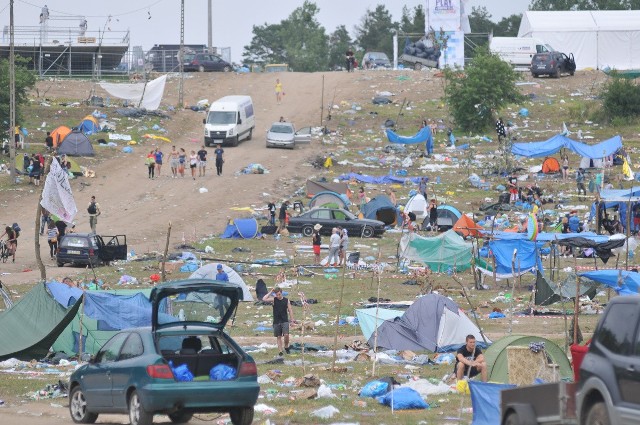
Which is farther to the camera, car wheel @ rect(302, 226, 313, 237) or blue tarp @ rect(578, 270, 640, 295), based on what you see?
car wheel @ rect(302, 226, 313, 237)

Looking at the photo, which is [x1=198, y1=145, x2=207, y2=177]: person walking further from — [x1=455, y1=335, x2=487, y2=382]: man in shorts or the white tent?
[x1=455, y1=335, x2=487, y2=382]: man in shorts

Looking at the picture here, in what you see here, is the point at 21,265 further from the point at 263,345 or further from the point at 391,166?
the point at 391,166

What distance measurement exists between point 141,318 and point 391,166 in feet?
110

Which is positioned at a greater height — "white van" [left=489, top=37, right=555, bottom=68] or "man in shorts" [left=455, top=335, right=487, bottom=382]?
"white van" [left=489, top=37, right=555, bottom=68]

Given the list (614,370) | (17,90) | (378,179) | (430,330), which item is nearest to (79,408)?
(614,370)

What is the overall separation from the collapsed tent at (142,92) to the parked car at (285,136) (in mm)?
8155

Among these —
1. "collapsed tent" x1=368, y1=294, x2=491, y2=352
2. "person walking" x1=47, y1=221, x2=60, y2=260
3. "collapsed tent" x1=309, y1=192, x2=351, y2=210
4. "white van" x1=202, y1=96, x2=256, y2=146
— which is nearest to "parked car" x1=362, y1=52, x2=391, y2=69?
"white van" x1=202, y1=96, x2=256, y2=146

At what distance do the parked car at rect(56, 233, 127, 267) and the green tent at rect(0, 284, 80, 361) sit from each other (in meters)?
12.6

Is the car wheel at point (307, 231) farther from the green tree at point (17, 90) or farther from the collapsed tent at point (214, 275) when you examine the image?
the green tree at point (17, 90)

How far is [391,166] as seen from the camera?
186 ft

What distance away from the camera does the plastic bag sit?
14352mm

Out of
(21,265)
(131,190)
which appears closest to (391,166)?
(131,190)

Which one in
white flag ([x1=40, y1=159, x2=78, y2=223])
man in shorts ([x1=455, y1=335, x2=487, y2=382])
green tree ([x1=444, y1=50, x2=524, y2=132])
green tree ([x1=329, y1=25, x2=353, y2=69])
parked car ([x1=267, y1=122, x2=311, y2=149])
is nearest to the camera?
man in shorts ([x1=455, y1=335, x2=487, y2=382])

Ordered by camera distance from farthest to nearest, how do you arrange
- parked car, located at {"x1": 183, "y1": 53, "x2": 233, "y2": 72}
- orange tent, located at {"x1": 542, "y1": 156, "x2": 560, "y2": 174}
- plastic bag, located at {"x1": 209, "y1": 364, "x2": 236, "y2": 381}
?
1. parked car, located at {"x1": 183, "y1": 53, "x2": 233, "y2": 72}
2. orange tent, located at {"x1": 542, "y1": 156, "x2": 560, "y2": 174}
3. plastic bag, located at {"x1": 209, "y1": 364, "x2": 236, "y2": 381}
